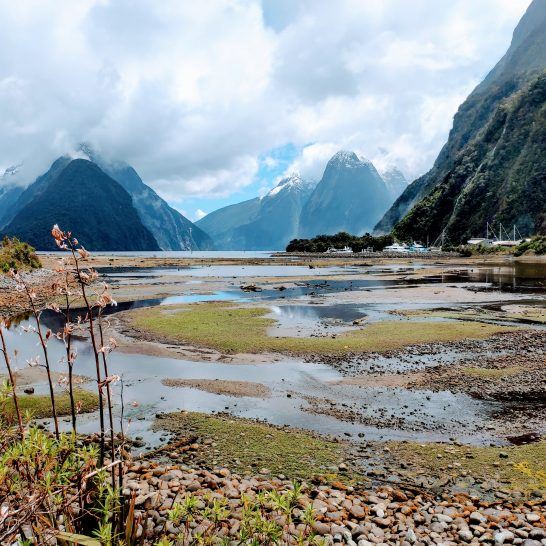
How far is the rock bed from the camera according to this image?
8008 mm

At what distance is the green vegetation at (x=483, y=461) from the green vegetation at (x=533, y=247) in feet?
495

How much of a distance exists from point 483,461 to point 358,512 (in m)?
5.28

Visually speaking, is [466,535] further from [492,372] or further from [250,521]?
[492,372]

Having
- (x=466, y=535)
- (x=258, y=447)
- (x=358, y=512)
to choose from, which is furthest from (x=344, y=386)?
(x=466, y=535)

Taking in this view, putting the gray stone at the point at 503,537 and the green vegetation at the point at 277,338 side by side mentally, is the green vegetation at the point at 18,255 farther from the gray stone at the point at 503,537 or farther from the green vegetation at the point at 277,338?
the gray stone at the point at 503,537

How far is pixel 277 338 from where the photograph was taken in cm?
3036

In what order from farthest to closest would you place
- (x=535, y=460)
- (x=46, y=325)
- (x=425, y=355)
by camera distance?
(x=46, y=325)
(x=425, y=355)
(x=535, y=460)

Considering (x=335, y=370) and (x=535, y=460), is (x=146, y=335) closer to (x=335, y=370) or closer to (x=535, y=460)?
(x=335, y=370)

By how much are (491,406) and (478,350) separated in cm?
977

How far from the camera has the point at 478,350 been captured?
25.8 meters

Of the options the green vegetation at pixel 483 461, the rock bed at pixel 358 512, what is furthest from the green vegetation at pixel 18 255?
the green vegetation at pixel 483 461

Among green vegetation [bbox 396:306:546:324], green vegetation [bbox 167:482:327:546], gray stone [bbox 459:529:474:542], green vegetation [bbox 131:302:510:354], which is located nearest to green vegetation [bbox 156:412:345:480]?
green vegetation [bbox 167:482:327:546]

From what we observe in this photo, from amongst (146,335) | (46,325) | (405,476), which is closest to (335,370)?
(405,476)

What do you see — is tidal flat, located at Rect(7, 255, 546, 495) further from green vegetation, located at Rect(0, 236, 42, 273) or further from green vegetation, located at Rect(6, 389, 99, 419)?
green vegetation, located at Rect(0, 236, 42, 273)
